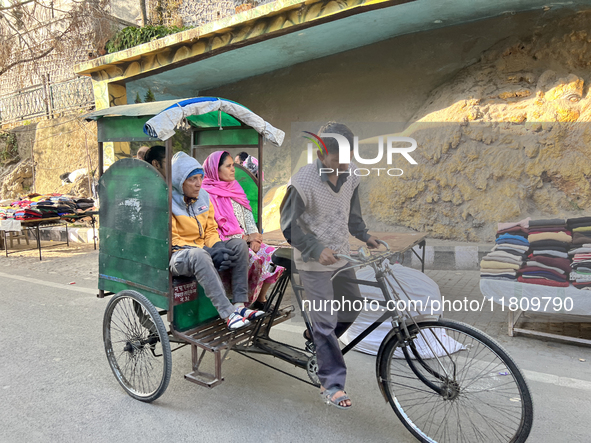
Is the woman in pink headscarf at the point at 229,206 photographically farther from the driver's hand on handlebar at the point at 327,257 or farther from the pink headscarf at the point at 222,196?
the driver's hand on handlebar at the point at 327,257

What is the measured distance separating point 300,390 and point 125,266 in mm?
1537

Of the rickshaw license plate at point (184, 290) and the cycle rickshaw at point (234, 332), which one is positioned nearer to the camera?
the cycle rickshaw at point (234, 332)

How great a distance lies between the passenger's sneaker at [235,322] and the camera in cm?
289

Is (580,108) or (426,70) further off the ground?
(426,70)

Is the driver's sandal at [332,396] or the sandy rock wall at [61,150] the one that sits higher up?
the sandy rock wall at [61,150]

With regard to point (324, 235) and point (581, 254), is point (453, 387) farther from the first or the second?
point (581, 254)

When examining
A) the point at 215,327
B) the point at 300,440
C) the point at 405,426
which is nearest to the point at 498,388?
the point at 405,426

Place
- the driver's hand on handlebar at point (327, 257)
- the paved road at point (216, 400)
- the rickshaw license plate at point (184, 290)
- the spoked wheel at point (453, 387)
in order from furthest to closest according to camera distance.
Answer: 1. the rickshaw license plate at point (184, 290)
2. the paved road at point (216, 400)
3. the driver's hand on handlebar at point (327, 257)
4. the spoked wheel at point (453, 387)

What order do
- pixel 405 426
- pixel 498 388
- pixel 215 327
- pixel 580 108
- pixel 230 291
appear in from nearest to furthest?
pixel 405 426 → pixel 498 388 → pixel 215 327 → pixel 230 291 → pixel 580 108

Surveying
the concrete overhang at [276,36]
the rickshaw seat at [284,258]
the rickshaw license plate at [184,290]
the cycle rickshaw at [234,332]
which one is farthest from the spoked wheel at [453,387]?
the concrete overhang at [276,36]

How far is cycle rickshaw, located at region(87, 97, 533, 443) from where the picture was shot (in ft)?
7.91

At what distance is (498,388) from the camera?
2.74 metres

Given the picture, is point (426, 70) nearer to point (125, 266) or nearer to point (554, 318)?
point (554, 318)

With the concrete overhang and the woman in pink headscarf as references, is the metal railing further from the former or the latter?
the woman in pink headscarf
